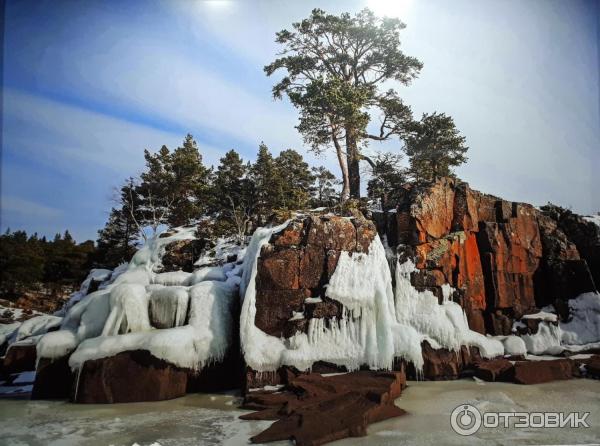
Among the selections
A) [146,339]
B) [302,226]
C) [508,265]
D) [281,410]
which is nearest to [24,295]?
[146,339]

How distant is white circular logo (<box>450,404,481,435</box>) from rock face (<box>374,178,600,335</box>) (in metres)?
4.28

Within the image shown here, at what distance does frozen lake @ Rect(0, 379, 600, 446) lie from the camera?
487 cm

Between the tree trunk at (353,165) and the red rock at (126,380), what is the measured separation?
11.0m

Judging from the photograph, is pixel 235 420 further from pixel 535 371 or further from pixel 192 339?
pixel 535 371

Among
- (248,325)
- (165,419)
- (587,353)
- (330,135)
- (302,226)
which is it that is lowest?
(165,419)

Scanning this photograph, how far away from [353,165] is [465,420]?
12317 mm

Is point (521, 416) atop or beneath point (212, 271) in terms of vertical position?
beneath

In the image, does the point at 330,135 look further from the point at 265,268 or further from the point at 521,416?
the point at 521,416

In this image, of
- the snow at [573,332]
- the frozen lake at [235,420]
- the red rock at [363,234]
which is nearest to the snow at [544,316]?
the snow at [573,332]

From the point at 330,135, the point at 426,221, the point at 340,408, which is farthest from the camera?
the point at 330,135

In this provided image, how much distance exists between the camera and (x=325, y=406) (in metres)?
5.62

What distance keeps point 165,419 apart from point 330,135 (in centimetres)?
1246

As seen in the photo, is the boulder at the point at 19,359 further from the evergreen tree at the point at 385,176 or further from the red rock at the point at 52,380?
the evergreen tree at the point at 385,176

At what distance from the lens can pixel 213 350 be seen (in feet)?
26.7
